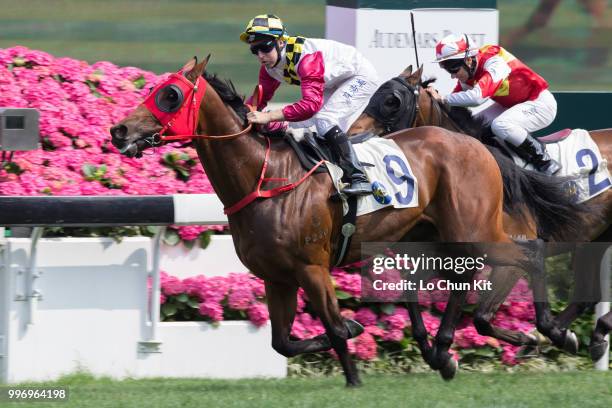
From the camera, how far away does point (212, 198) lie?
661cm

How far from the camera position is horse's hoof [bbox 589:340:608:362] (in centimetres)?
688

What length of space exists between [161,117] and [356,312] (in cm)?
196

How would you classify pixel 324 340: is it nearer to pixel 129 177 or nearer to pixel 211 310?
pixel 211 310

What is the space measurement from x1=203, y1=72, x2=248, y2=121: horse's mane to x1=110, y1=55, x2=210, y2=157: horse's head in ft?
0.79

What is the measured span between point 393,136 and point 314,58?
75cm

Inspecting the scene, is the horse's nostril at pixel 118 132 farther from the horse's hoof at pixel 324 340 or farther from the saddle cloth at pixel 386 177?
the horse's hoof at pixel 324 340

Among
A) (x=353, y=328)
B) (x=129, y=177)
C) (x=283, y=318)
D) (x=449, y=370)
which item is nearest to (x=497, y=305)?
(x=449, y=370)

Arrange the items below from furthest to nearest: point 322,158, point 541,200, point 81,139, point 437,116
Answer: point 81,139 < point 437,116 < point 541,200 < point 322,158

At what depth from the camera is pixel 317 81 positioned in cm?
590

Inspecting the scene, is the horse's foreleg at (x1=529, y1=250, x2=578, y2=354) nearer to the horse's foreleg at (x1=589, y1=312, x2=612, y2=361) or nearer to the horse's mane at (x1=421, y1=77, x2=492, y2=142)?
the horse's foreleg at (x1=589, y1=312, x2=612, y2=361)

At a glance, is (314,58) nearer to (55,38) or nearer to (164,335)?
(164,335)

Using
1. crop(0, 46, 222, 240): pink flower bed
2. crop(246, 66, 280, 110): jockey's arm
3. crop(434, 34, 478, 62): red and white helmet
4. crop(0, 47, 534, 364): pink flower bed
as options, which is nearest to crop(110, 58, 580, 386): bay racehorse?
crop(246, 66, 280, 110): jockey's arm

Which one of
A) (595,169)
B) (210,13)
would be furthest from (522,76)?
(210,13)

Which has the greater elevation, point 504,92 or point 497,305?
point 504,92
